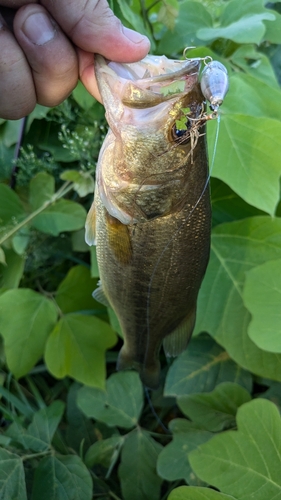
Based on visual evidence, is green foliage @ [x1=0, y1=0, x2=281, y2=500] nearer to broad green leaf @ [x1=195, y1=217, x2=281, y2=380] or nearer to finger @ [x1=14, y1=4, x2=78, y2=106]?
broad green leaf @ [x1=195, y1=217, x2=281, y2=380]

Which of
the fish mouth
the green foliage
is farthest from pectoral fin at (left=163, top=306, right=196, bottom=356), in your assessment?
the fish mouth

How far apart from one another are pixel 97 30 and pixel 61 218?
736 mm

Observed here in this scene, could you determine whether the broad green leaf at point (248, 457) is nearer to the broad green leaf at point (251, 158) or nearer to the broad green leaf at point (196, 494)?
the broad green leaf at point (196, 494)

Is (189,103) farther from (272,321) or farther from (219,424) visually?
(219,424)

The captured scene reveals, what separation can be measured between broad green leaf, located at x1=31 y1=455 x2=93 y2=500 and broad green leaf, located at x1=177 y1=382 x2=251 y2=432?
0.44m

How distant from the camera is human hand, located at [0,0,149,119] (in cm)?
92

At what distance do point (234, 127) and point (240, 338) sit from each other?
687 mm

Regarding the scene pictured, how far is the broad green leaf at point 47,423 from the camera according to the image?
1580 millimetres

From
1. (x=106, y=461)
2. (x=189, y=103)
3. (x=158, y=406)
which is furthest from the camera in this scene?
(x=158, y=406)

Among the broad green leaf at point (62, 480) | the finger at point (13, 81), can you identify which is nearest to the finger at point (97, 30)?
the finger at point (13, 81)

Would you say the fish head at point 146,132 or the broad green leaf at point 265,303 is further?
the broad green leaf at point 265,303

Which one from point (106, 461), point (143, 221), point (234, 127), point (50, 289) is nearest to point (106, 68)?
point (143, 221)

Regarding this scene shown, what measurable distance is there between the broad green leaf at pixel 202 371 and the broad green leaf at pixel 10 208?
85 cm

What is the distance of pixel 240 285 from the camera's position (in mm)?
1459
